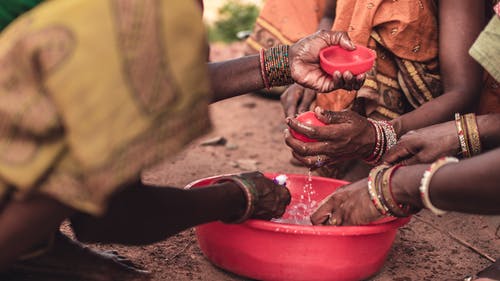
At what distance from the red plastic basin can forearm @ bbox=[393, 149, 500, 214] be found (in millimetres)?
295

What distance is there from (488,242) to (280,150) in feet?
4.75

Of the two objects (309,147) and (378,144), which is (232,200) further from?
(378,144)

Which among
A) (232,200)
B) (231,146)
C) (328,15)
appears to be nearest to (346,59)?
(232,200)

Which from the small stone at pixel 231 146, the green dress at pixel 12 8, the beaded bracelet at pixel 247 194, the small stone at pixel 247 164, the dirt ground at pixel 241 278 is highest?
the green dress at pixel 12 8

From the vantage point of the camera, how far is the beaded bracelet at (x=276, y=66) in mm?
2599

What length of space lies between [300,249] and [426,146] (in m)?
0.60

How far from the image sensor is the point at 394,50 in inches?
116

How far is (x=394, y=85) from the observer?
3021 millimetres

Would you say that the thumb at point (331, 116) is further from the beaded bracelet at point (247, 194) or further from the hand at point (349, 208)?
the beaded bracelet at point (247, 194)

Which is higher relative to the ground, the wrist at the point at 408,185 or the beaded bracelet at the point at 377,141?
the wrist at the point at 408,185

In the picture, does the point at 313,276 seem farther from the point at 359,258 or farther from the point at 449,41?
the point at 449,41

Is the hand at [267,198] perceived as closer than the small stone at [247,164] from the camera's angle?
Yes

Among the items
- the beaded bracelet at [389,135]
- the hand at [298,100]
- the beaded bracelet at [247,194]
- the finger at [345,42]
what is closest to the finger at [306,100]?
the hand at [298,100]

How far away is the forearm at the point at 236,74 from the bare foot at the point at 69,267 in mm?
817
